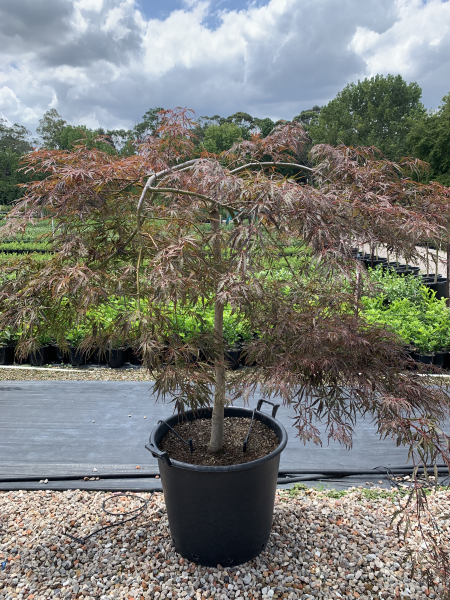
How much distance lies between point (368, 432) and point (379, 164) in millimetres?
A: 1926

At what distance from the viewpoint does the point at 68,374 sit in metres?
Answer: 4.09

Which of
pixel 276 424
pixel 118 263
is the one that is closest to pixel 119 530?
pixel 276 424

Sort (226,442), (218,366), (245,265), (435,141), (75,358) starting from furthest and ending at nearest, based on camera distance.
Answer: (435,141)
(75,358)
(226,442)
(218,366)
(245,265)

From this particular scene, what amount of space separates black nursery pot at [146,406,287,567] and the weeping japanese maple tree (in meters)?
0.32

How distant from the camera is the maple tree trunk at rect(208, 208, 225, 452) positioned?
1614 mm

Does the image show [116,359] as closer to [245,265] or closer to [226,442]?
[226,442]

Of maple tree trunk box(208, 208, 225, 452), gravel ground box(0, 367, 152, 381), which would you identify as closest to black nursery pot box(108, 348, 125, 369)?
→ gravel ground box(0, 367, 152, 381)

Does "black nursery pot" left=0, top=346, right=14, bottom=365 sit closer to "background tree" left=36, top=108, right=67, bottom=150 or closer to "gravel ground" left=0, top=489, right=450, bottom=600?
"gravel ground" left=0, top=489, right=450, bottom=600

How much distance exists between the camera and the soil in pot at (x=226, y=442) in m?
1.80

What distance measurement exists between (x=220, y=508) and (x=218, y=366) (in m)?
0.58

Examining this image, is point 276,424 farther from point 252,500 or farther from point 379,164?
point 379,164

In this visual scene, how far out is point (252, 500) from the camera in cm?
169

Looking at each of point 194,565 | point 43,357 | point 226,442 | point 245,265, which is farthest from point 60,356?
point 245,265

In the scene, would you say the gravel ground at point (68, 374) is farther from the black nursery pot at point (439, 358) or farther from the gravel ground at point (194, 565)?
the black nursery pot at point (439, 358)
